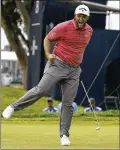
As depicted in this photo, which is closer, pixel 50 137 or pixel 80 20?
pixel 80 20

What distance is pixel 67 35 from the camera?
6.93 meters

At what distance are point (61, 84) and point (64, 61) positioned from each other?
34 centimetres

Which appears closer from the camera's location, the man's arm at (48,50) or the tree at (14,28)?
the man's arm at (48,50)

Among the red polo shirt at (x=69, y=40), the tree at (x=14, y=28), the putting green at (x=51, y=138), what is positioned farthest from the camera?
the tree at (x=14, y=28)

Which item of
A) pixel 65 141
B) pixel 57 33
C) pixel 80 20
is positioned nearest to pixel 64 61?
pixel 57 33

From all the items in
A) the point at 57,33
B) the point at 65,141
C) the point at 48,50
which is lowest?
the point at 65,141

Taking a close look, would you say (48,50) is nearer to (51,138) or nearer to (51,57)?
(51,57)

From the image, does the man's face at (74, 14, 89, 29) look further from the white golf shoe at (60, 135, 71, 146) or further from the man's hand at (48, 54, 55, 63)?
the white golf shoe at (60, 135, 71, 146)

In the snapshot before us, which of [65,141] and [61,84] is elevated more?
[61,84]

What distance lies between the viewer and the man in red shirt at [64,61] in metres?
6.82

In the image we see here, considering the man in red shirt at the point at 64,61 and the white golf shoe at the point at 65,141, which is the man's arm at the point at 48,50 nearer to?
the man in red shirt at the point at 64,61

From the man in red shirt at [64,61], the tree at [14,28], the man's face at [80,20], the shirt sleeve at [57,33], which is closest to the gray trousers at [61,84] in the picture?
the man in red shirt at [64,61]

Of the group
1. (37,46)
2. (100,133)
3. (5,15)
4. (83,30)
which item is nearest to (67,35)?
(83,30)

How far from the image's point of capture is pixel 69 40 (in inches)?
273
